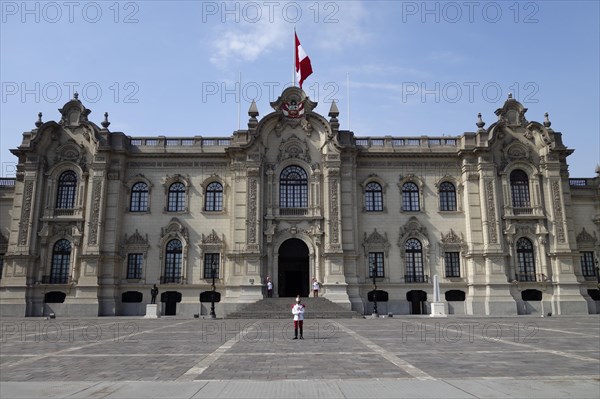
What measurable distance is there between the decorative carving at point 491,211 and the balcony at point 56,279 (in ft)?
107

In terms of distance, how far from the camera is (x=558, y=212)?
39812 millimetres

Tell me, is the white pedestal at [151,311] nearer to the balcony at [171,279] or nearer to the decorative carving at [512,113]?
the balcony at [171,279]

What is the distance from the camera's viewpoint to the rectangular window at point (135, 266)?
130ft

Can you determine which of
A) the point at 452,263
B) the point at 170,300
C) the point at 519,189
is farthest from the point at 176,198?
the point at 519,189

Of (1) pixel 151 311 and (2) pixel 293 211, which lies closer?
(1) pixel 151 311

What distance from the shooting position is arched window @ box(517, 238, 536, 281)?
129 ft

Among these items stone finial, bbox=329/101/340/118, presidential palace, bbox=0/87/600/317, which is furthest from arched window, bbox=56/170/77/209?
stone finial, bbox=329/101/340/118

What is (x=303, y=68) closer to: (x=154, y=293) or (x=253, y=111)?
(x=253, y=111)

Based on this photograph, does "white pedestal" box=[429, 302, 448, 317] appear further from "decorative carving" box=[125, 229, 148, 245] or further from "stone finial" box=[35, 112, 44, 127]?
"stone finial" box=[35, 112, 44, 127]

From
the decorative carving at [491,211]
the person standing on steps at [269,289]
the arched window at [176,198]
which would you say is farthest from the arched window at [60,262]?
the decorative carving at [491,211]

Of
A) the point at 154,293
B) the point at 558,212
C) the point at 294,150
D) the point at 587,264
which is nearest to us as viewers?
the point at 154,293

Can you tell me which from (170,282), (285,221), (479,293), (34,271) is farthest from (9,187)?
(479,293)

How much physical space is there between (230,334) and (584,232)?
33.2 metres

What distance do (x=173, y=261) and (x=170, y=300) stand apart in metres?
3.03
